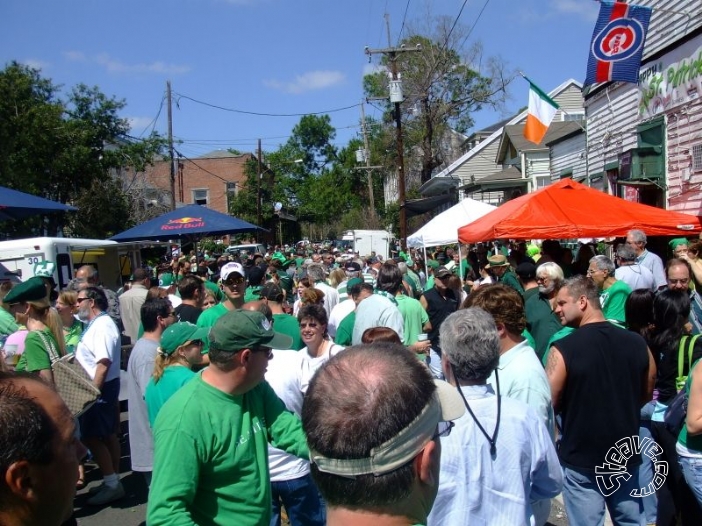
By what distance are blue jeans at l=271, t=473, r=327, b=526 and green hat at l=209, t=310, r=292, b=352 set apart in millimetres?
1259

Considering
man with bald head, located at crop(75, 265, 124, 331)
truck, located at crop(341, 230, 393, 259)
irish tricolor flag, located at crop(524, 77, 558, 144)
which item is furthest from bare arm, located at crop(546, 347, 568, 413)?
truck, located at crop(341, 230, 393, 259)

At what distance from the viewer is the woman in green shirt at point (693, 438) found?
3.22 metres

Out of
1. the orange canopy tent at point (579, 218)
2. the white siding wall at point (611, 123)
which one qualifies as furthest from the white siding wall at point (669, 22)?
the orange canopy tent at point (579, 218)

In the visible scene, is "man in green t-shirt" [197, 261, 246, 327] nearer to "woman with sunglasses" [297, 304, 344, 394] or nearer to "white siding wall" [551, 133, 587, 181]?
"woman with sunglasses" [297, 304, 344, 394]

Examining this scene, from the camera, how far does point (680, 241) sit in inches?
389

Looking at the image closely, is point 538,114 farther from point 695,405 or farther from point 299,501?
point 299,501

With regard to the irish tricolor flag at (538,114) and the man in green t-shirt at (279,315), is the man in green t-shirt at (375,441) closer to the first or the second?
the man in green t-shirt at (279,315)

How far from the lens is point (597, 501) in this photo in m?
3.64

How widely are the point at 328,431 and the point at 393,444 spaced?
16cm

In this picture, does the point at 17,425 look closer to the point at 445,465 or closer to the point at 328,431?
the point at 328,431

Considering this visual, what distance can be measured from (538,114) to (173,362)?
9.70 metres

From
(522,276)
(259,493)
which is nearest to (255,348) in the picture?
(259,493)

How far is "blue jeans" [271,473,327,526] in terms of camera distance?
371 cm

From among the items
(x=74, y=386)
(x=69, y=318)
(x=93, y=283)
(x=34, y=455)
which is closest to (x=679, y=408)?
(x=34, y=455)
